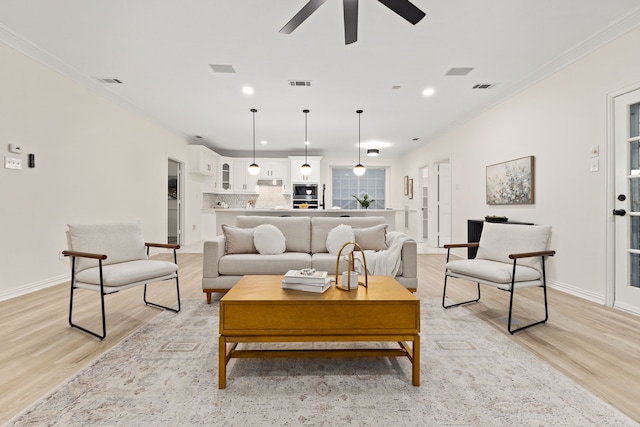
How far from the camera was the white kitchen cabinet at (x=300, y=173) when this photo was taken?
8.87m

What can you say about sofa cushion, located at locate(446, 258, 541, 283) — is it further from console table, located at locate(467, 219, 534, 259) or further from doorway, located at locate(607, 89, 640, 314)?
console table, located at locate(467, 219, 534, 259)

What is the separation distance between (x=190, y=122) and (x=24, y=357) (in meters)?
5.09

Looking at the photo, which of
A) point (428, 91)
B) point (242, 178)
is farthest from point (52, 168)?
point (242, 178)

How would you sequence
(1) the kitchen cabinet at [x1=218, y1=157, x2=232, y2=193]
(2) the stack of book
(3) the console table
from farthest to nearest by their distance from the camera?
(1) the kitchen cabinet at [x1=218, y1=157, x2=232, y2=193]
(3) the console table
(2) the stack of book

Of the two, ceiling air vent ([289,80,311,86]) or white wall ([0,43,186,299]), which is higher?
ceiling air vent ([289,80,311,86])

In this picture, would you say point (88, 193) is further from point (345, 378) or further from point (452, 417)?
point (452, 417)

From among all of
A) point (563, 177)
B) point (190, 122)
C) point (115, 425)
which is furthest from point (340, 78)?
point (115, 425)

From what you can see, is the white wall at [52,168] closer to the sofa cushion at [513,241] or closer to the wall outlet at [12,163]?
the wall outlet at [12,163]

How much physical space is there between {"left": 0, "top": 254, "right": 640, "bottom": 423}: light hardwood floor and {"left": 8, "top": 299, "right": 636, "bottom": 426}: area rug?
0.13 meters

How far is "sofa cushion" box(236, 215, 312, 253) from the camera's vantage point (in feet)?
11.8

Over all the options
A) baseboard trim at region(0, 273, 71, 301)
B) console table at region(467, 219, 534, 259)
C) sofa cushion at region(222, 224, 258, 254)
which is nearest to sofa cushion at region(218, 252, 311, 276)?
sofa cushion at region(222, 224, 258, 254)

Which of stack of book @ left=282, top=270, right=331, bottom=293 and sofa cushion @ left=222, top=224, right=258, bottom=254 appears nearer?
stack of book @ left=282, top=270, right=331, bottom=293

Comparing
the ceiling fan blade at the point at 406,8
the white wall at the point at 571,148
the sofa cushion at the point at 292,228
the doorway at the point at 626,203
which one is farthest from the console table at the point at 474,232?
the ceiling fan blade at the point at 406,8

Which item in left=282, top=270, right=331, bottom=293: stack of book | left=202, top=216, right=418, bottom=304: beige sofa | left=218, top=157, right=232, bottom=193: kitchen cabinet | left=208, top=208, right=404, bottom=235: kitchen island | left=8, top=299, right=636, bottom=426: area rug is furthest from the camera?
left=218, top=157, right=232, bottom=193: kitchen cabinet
